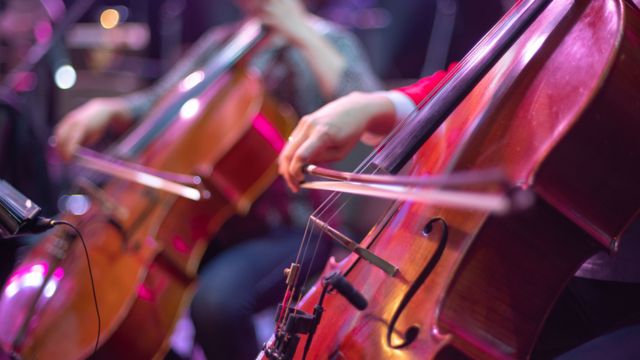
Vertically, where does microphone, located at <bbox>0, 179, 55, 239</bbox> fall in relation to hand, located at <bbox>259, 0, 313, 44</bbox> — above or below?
below

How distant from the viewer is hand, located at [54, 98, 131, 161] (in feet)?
5.40

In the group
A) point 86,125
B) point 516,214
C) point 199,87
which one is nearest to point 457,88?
point 516,214

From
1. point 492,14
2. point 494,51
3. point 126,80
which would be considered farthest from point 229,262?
point 126,80

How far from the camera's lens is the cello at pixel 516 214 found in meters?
0.66

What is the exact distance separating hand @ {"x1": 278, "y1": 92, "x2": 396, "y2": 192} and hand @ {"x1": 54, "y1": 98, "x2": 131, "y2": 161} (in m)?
0.91

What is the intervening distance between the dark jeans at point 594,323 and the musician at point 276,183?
0.57 meters

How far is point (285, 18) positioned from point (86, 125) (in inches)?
24.1

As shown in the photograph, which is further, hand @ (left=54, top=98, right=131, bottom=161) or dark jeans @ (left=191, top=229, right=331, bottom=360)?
hand @ (left=54, top=98, right=131, bottom=161)

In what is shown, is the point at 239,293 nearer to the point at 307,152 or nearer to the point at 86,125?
the point at 307,152

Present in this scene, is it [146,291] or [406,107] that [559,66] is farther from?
[146,291]

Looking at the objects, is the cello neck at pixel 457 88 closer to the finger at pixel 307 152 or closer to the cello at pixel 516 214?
the cello at pixel 516 214

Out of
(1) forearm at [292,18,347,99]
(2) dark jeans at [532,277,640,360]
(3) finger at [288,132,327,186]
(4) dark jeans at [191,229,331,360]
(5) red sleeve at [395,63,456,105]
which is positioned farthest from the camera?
(1) forearm at [292,18,347,99]

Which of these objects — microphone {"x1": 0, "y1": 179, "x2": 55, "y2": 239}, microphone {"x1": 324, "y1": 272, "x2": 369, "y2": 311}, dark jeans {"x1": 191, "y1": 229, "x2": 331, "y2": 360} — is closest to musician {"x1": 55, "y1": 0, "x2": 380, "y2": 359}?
dark jeans {"x1": 191, "y1": 229, "x2": 331, "y2": 360}

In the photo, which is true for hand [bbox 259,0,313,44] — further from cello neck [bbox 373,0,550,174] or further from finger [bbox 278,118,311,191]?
cello neck [bbox 373,0,550,174]
